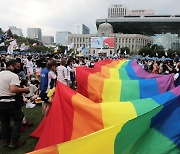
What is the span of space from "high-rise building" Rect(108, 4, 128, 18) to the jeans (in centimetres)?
15932

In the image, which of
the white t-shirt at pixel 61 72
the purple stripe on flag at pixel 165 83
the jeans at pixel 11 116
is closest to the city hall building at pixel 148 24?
the white t-shirt at pixel 61 72

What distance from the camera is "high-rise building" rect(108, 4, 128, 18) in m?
→ 161

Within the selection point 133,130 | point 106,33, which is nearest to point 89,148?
point 133,130

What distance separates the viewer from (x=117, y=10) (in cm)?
16262

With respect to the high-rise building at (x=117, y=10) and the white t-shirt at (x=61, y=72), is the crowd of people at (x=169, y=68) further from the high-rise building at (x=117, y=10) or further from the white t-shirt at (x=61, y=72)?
the high-rise building at (x=117, y=10)

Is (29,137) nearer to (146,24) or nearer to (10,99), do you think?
(10,99)

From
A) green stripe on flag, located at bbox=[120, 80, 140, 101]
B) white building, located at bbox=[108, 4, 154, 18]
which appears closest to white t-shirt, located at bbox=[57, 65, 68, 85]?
green stripe on flag, located at bbox=[120, 80, 140, 101]

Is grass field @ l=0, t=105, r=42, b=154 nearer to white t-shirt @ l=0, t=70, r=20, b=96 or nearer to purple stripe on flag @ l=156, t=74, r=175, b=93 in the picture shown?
white t-shirt @ l=0, t=70, r=20, b=96

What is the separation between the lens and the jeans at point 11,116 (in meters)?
4.88

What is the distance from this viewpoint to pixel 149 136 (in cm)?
336

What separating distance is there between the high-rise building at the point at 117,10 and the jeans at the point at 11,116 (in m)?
159

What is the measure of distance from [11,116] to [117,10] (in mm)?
163241

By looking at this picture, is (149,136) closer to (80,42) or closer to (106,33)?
(106,33)

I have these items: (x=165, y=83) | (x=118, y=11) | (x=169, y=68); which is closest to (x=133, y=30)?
(x=118, y=11)
